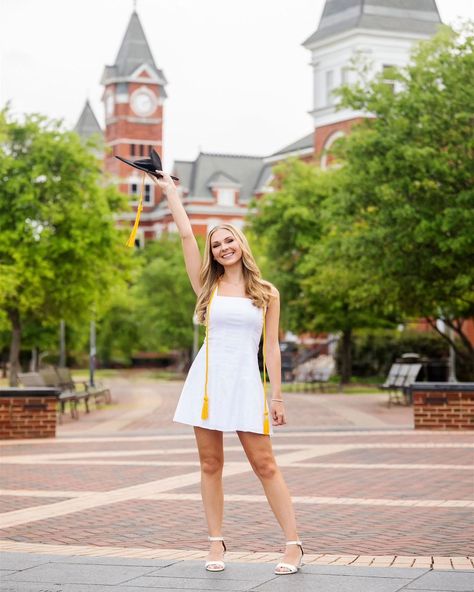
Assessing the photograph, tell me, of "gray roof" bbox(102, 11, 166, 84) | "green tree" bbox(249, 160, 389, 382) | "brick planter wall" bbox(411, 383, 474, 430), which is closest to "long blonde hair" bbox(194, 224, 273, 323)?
"brick planter wall" bbox(411, 383, 474, 430)

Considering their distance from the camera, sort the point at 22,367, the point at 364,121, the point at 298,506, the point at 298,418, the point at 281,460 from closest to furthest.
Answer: the point at 298,506 → the point at 281,460 → the point at 298,418 → the point at 364,121 → the point at 22,367

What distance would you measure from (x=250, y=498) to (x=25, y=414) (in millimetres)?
8377

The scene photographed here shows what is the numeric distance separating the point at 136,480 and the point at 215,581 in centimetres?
580

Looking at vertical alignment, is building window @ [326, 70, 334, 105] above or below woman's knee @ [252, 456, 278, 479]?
above

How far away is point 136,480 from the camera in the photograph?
12.2 metres

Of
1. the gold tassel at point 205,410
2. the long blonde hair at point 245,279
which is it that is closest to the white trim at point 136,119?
the long blonde hair at point 245,279

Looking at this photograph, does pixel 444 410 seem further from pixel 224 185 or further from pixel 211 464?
pixel 224 185

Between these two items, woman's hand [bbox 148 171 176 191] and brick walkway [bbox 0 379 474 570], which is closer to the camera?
woman's hand [bbox 148 171 176 191]

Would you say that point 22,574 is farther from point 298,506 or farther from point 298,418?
point 298,418

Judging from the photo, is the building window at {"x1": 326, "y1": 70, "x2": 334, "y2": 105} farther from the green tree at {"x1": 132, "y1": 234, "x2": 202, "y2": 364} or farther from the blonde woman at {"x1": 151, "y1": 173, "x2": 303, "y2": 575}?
the blonde woman at {"x1": 151, "y1": 173, "x2": 303, "y2": 575}

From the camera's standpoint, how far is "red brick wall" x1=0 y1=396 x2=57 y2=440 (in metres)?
18.2

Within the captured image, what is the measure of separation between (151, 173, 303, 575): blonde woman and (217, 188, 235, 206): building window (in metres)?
85.8

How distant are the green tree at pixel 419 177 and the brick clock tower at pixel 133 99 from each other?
80242 mm

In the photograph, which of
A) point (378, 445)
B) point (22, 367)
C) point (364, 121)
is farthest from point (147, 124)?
point (378, 445)
